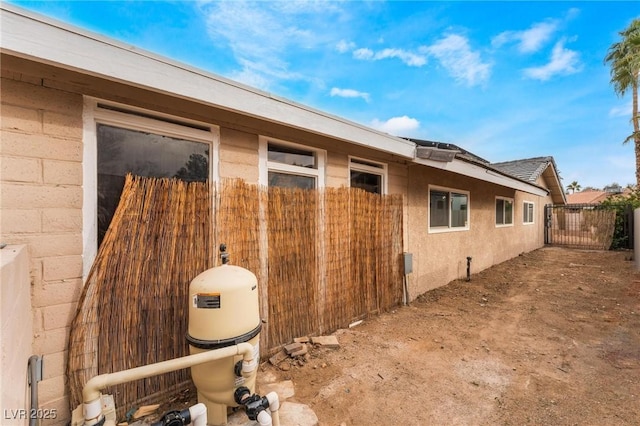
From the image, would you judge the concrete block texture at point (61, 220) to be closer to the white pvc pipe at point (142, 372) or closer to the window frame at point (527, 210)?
the white pvc pipe at point (142, 372)

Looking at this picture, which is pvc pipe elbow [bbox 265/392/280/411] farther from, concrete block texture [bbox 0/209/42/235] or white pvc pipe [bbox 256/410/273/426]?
concrete block texture [bbox 0/209/42/235]

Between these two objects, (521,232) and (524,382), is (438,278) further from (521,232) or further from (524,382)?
(521,232)

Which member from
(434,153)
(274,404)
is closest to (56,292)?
(274,404)

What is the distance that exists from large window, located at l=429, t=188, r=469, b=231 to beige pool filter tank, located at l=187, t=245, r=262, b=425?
515 centimetres

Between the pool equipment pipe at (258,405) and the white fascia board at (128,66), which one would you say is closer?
the white fascia board at (128,66)

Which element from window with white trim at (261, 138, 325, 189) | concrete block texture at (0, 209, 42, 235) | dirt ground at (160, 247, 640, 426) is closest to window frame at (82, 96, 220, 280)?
concrete block texture at (0, 209, 42, 235)

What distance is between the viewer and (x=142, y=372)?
1896 millimetres

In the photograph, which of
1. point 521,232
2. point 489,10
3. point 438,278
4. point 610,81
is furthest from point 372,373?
point 610,81

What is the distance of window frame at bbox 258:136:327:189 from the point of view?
3.44m

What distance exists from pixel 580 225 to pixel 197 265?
1989cm

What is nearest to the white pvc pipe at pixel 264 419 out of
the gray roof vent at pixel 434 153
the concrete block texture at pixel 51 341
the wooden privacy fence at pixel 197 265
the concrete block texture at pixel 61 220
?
the wooden privacy fence at pixel 197 265

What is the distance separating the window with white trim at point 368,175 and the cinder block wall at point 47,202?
3491 millimetres

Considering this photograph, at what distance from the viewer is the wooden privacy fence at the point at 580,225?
13531 millimetres

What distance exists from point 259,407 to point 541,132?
→ 839 inches
